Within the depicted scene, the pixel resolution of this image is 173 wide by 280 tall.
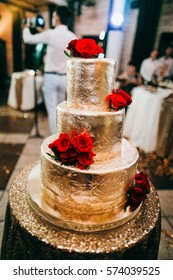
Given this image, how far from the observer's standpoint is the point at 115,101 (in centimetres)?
124

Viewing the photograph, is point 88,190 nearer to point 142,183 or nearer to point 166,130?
point 142,183

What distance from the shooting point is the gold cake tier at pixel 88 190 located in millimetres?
1180

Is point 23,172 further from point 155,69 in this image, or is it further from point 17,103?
point 155,69

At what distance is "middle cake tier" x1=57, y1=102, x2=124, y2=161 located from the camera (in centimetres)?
122

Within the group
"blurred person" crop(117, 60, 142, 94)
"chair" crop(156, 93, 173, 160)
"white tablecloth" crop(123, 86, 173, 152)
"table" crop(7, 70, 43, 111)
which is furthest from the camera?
"table" crop(7, 70, 43, 111)

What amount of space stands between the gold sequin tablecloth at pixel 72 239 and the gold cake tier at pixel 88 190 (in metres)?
0.08

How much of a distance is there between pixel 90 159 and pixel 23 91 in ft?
17.5

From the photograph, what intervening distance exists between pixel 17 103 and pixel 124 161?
543 cm

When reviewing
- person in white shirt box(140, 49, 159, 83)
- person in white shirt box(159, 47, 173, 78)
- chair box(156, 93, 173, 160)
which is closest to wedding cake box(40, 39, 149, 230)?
chair box(156, 93, 173, 160)

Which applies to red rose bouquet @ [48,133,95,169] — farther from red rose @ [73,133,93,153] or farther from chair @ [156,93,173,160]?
chair @ [156,93,173,160]

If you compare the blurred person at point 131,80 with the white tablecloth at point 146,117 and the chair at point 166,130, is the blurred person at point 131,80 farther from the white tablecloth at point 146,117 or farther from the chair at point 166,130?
the chair at point 166,130

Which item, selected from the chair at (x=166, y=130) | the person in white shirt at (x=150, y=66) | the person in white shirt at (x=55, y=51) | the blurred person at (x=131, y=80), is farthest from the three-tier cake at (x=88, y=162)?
the person in white shirt at (x=150, y=66)

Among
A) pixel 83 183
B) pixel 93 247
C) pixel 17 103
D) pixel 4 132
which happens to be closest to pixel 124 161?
pixel 83 183

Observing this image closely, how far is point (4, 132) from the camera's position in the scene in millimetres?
4703
